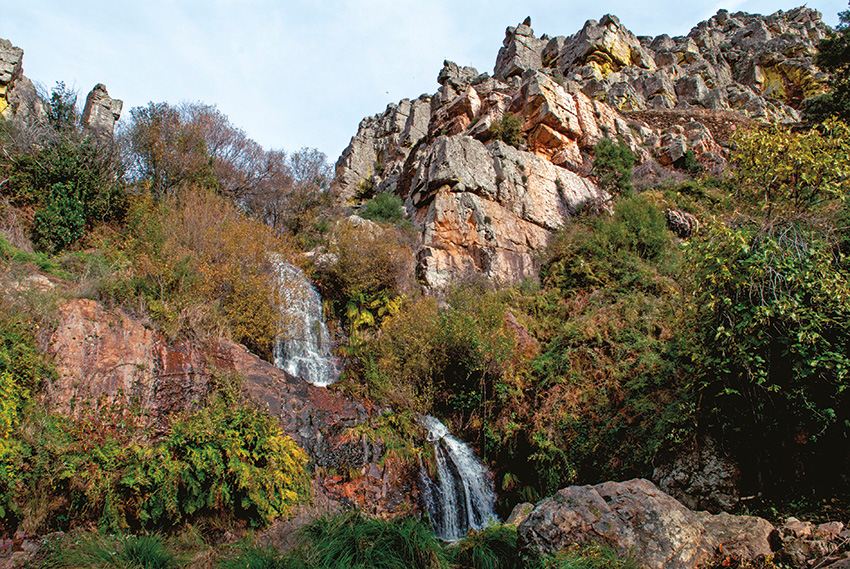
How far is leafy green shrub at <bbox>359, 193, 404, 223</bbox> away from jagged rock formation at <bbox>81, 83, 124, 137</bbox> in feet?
46.2

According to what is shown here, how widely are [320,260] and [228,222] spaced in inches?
127

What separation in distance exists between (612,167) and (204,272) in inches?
805

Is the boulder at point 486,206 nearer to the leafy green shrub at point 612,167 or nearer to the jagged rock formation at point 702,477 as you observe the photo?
the leafy green shrub at point 612,167

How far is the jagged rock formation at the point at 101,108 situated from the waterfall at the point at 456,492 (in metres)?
23.8

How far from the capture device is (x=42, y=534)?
5.82 m

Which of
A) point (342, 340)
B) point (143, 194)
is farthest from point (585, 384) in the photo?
point (143, 194)

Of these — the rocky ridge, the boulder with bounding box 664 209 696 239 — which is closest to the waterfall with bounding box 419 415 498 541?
the boulder with bounding box 664 209 696 239

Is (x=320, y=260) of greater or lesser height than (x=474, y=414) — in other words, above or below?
above

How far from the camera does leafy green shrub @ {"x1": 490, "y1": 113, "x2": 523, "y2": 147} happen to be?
2328 cm

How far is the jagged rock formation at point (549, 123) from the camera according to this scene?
19.0 metres

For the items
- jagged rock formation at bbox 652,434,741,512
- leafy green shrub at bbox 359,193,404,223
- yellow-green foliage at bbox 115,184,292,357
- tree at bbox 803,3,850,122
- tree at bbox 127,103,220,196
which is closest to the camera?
jagged rock formation at bbox 652,434,741,512

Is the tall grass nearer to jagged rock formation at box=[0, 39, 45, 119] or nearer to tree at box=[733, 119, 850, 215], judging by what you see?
tree at box=[733, 119, 850, 215]

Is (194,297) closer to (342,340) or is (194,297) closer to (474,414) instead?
(342,340)

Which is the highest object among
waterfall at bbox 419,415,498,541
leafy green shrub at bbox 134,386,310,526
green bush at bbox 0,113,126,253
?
green bush at bbox 0,113,126,253
